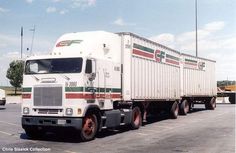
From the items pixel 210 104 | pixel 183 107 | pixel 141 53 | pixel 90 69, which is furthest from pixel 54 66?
pixel 210 104

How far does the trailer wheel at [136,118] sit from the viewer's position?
15.5 m

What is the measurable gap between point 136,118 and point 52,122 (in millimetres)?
4941

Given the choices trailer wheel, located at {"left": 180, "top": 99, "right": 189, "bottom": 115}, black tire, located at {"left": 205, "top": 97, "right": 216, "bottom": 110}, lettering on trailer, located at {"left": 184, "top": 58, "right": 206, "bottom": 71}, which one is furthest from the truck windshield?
black tire, located at {"left": 205, "top": 97, "right": 216, "bottom": 110}

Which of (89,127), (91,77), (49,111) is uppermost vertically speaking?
(91,77)

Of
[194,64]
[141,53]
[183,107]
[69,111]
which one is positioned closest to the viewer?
[69,111]

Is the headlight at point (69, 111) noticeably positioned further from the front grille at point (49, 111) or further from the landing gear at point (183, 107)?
the landing gear at point (183, 107)

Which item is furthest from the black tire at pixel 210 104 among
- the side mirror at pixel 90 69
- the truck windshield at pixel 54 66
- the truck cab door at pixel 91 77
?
the truck windshield at pixel 54 66

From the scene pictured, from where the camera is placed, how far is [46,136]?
1346cm

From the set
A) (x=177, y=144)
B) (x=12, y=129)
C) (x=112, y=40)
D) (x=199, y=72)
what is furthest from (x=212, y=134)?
(x=199, y=72)

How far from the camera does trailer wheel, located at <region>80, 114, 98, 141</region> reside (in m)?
12.1

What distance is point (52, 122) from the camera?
39.5 ft

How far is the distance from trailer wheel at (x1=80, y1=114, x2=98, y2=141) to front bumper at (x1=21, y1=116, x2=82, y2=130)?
412mm

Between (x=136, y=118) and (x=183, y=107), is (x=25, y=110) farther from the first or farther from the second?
(x=183, y=107)

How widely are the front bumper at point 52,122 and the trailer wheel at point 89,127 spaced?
0.41m
